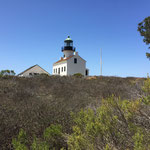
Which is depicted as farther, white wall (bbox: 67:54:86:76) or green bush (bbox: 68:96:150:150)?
white wall (bbox: 67:54:86:76)

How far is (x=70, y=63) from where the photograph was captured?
3688cm

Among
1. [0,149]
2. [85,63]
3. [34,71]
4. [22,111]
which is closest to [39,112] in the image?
[22,111]

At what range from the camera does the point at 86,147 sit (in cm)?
236

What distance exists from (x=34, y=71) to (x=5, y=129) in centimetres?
3222

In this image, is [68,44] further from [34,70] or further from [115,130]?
[115,130]

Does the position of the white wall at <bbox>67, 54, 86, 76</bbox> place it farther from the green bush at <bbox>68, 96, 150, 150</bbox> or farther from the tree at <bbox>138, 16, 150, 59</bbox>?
the green bush at <bbox>68, 96, 150, 150</bbox>

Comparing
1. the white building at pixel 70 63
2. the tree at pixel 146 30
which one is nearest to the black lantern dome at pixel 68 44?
the white building at pixel 70 63

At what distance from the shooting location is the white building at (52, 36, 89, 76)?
36.9 metres

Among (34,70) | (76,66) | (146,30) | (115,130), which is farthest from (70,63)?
(115,130)

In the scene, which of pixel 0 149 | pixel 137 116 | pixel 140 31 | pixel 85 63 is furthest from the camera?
pixel 85 63

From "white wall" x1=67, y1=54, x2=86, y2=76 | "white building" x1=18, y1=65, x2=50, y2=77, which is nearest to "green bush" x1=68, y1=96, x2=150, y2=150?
"white building" x1=18, y1=65, x2=50, y2=77

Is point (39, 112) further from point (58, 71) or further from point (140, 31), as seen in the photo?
point (58, 71)

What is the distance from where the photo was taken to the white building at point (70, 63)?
36906mm

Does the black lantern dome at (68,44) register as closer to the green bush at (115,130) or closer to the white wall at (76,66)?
the white wall at (76,66)
